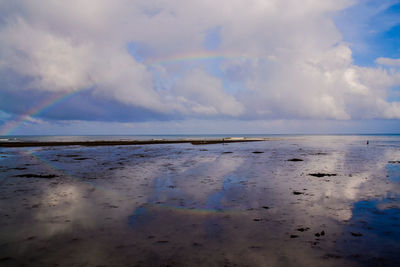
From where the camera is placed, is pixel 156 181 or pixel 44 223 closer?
pixel 44 223

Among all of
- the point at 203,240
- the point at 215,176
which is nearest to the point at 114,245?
the point at 203,240

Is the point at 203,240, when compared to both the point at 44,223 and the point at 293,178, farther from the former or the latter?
the point at 293,178

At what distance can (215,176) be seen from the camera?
72.7 feet

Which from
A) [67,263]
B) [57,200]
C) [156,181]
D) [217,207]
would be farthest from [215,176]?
[67,263]

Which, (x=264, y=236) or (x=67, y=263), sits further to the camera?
(x=264, y=236)

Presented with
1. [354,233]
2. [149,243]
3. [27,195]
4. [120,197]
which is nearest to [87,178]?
[27,195]

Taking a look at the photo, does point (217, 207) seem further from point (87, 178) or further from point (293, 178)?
point (87, 178)

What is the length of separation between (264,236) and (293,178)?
13298mm

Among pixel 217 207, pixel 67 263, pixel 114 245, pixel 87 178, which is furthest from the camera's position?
pixel 87 178

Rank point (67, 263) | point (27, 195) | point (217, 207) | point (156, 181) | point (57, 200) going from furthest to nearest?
point (156, 181) < point (27, 195) < point (57, 200) < point (217, 207) < point (67, 263)

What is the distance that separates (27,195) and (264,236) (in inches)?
567

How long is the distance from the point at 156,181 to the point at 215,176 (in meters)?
5.50

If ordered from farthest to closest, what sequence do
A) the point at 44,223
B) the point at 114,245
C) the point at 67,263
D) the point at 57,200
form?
the point at 57,200
the point at 44,223
the point at 114,245
the point at 67,263

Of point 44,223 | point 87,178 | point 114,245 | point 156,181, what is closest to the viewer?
point 114,245
